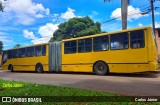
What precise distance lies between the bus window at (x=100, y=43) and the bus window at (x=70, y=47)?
6.74 ft

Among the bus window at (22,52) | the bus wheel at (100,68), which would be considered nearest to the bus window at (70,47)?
the bus wheel at (100,68)

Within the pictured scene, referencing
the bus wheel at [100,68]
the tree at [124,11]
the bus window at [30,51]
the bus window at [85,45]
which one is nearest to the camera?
the bus wheel at [100,68]

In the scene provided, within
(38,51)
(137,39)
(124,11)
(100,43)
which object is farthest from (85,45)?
(38,51)

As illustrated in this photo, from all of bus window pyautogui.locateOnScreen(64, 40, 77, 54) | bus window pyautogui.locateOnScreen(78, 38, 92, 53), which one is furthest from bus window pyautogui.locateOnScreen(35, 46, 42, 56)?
bus window pyautogui.locateOnScreen(78, 38, 92, 53)

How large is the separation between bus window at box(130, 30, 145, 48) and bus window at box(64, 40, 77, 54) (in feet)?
16.7

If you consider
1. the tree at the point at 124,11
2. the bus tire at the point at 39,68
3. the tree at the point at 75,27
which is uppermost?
the tree at the point at 75,27

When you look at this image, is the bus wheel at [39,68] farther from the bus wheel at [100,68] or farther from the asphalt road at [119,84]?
the asphalt road at [119,84]

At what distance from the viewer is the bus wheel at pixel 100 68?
16.0 metres

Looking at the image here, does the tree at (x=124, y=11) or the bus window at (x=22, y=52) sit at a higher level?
the tree at (x=124, y=11)

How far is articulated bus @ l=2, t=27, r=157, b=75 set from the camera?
14.0 m

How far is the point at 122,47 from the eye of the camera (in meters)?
15.0

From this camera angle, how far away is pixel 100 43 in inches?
647

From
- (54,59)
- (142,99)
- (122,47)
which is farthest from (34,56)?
(142,99)

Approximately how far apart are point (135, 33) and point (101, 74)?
369 cm
